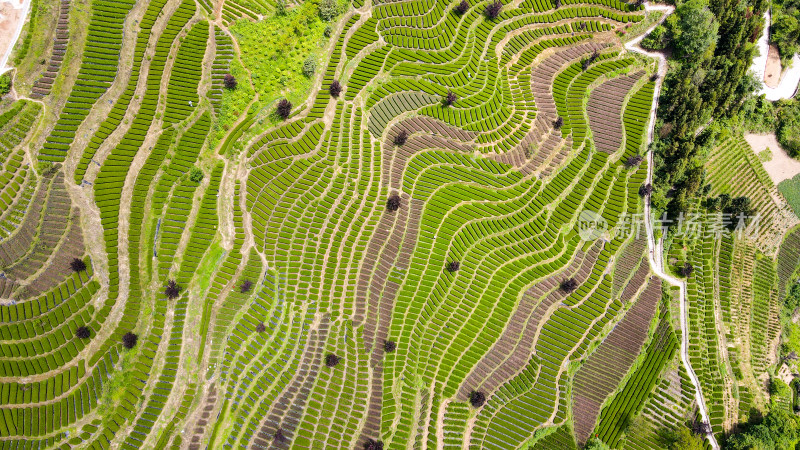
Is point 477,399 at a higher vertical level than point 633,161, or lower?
lower

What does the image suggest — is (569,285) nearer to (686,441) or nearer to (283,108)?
(686,441)

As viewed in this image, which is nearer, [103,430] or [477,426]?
[103,430]

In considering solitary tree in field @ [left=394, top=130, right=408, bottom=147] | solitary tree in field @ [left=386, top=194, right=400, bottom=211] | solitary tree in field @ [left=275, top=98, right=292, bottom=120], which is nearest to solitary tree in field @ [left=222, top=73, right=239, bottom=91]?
solitary tree in field @ [left=275, top=98, right=292, bottom=120]

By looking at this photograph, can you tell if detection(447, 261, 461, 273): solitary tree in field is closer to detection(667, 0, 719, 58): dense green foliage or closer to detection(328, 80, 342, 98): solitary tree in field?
detection(328, 80, 342, 98): solitary tree in field

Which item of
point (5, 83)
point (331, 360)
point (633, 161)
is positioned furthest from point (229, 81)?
point (633, 161)

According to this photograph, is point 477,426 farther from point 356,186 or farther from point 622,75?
point 622,75

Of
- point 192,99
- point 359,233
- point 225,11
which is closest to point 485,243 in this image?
point 359,233
